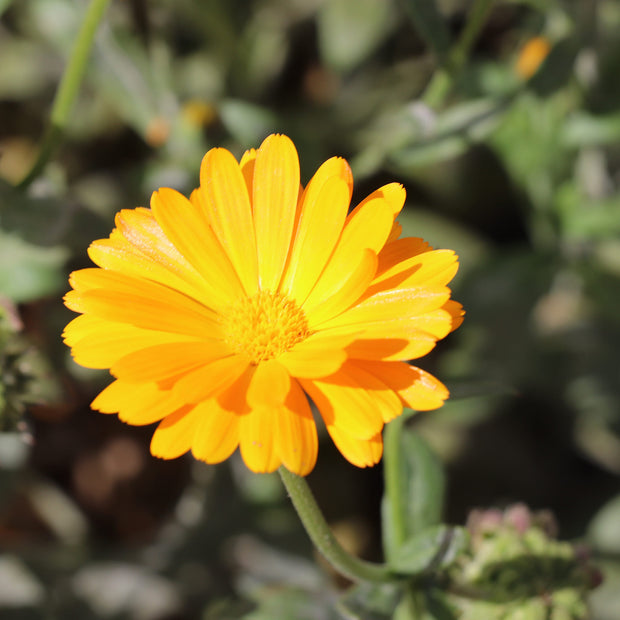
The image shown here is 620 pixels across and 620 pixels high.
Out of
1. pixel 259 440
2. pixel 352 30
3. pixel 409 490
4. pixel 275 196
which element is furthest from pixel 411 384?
pixel 352 30

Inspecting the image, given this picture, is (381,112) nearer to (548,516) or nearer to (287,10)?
(287,10)

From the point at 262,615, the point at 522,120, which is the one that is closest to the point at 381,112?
the point at 522,120

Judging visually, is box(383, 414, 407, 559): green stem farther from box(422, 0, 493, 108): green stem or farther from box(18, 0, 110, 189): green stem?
box(18, 0, 110, 189): green stem

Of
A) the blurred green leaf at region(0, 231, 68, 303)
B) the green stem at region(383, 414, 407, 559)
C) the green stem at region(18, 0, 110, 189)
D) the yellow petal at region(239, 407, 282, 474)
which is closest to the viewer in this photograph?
the yellow petal at region(239, 407, 282, 474)

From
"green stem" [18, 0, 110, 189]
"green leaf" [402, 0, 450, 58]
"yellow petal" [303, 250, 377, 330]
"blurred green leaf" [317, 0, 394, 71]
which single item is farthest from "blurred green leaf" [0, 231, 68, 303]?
"blurred green leaf" [317, 0, 394, 71]

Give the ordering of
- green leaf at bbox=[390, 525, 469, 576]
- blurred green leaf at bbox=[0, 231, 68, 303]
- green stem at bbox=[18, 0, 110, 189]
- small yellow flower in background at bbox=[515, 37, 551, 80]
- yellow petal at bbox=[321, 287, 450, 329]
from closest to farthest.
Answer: yellow petal at bbox=[321, 287, 450, 329], green leaf at bbox=[390, 525, 469, 576], green stem at bbox=[18, 0, 110, 189], blurred green leaf at bbox=[0, 231, 68, 303], small yellow flower in background at bbox=[515, 37, 551, 80]

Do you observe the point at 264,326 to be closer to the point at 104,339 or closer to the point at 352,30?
the point at 104,339

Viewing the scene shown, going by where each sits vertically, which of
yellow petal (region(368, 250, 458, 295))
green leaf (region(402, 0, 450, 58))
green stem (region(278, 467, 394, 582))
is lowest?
green stem (region(278, 467, 394, 582))
